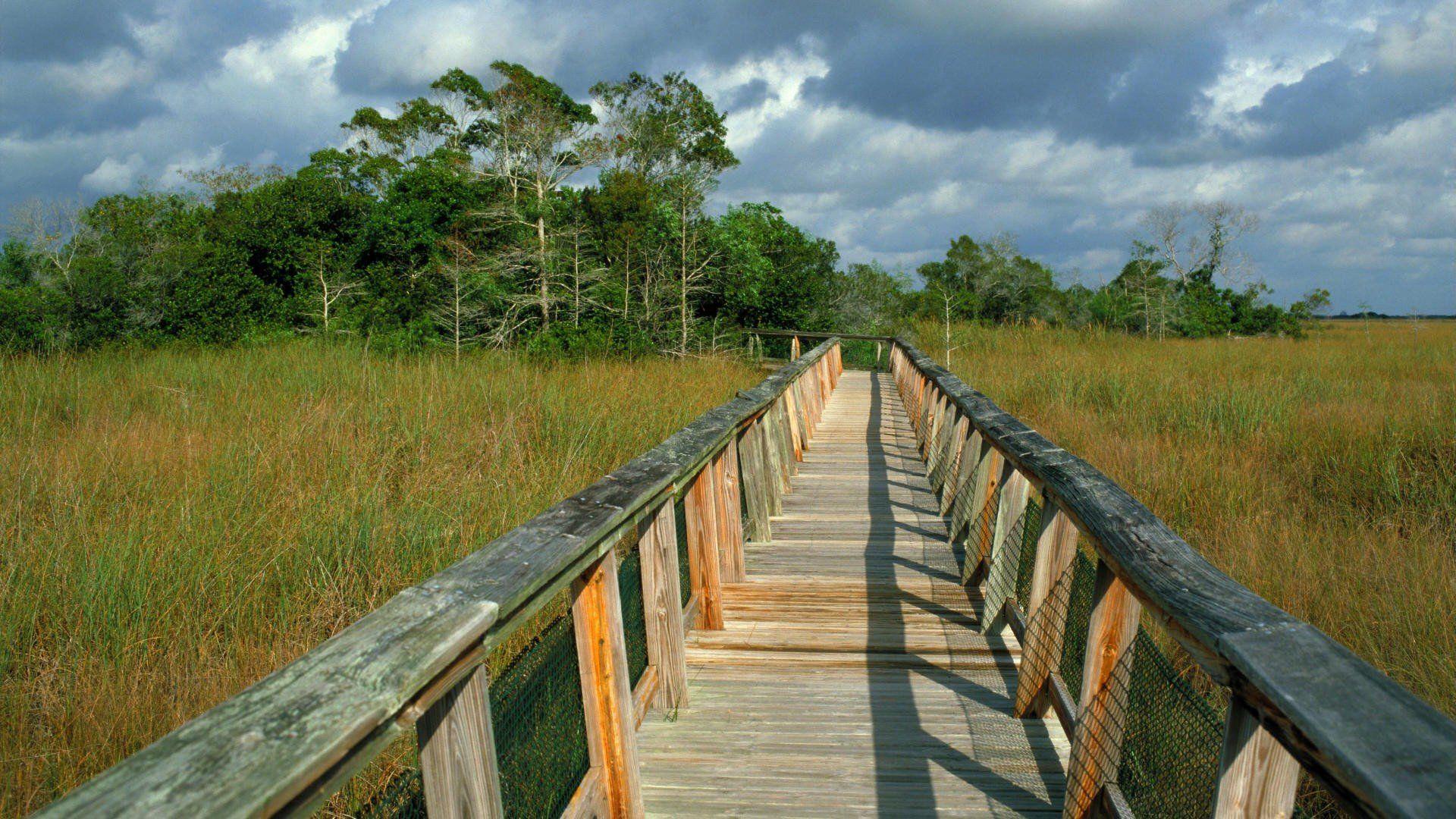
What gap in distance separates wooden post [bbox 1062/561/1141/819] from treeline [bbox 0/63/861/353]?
15.8 m

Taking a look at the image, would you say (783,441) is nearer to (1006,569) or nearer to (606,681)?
(1006,569)

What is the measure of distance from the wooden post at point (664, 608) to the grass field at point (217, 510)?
1496 mm

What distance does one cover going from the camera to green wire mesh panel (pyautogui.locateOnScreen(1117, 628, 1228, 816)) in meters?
2.73

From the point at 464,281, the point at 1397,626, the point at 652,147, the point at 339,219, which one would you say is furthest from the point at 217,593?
the point at 652,147

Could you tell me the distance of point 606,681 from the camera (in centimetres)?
232

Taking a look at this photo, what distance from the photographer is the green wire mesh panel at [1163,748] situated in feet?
8.95

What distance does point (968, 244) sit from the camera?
50875 millimetres

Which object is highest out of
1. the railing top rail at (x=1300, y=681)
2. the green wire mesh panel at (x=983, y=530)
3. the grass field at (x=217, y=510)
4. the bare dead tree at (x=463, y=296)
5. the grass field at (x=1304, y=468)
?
the bare dead tree at (x=463, y=296)

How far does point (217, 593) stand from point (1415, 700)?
4121 millimetres

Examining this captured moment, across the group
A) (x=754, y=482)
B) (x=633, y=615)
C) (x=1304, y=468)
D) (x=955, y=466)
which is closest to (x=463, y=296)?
(x=955, y=466)

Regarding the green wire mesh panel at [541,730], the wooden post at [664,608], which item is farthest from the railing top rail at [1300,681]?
the green wire mesh panel at [541,730]

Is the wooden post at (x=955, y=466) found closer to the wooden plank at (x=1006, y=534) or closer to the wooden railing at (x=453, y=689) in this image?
the wooden plank at (x=1006, y=534)

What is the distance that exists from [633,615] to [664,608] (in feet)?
2.13

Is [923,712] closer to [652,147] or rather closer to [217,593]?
[217,593]
